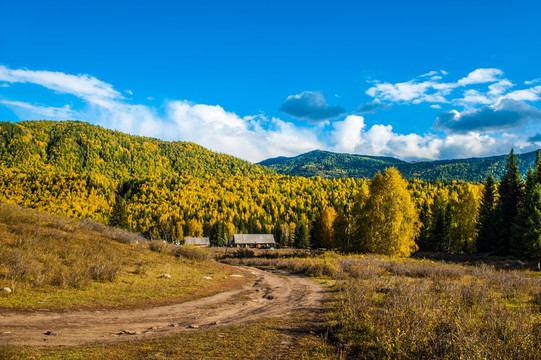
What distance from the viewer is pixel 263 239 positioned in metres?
114

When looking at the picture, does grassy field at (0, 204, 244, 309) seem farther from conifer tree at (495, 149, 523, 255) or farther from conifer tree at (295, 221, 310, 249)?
conifer tree at (295, 221, 310, 249)

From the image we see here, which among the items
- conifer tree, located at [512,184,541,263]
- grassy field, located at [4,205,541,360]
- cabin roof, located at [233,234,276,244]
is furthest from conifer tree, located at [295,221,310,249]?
grassy field, located at [4,205,541,360]

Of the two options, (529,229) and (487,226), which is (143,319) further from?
(487,226)

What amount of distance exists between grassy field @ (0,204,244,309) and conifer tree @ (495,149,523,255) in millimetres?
43002

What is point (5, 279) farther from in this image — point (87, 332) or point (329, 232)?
point (329, 232)

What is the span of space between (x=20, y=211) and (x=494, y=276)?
34628mm

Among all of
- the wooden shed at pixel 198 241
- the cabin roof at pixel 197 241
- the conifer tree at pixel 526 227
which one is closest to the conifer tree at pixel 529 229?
the conifer tree at pixel 526 227

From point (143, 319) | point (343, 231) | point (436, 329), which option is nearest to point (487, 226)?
point (343, 231)

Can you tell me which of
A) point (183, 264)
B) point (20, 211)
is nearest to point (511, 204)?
point (183, 264)

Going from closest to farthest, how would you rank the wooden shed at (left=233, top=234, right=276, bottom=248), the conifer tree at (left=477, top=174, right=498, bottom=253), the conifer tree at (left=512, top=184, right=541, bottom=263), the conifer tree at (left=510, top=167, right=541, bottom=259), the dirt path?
1. the dirt path
2. the conifer tree at (left=512, top=184, right=541, bottom=263)
3. the conifer tree at (left=510, top=167, right=541, bottom=259)
4. the conifer tree at (left=477, top=174, right=498, bottom=253)
5. the wooden shed at (left=233, top=234, right=276, bottom=248)

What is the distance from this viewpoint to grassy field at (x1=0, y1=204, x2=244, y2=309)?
1319 centimetres

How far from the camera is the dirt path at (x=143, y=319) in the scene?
8.78 metres

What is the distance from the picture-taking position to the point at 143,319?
11258 millimetres

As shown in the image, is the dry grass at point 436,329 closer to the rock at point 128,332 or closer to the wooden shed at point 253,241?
the rock at point 128,332
